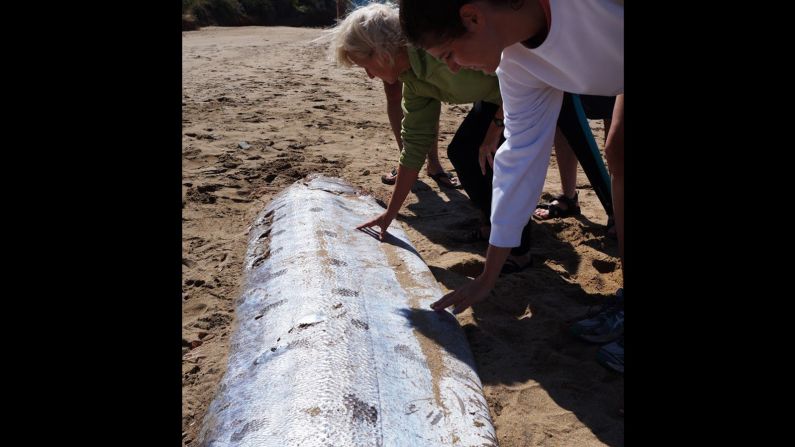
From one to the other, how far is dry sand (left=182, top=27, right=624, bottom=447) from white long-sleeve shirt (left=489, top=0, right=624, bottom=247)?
0.55 m

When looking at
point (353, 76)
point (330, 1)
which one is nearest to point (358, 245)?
point (353, 76)

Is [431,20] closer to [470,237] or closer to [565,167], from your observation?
[470,237]

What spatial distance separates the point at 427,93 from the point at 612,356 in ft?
4.98

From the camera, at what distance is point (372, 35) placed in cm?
325

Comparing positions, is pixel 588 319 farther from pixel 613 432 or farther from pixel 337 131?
pixel 337 131

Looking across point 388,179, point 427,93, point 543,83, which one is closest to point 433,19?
point 543,83

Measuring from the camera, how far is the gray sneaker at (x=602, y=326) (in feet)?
8.90

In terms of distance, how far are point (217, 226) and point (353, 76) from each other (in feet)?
16.1

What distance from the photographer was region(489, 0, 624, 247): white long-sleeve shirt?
1.93 m

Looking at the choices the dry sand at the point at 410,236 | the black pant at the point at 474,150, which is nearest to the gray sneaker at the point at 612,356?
the dry sand at the point at 410,236

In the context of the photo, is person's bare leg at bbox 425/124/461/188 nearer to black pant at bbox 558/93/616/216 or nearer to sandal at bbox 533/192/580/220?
sandal at bbox 533/192/580/220

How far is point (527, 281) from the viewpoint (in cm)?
330

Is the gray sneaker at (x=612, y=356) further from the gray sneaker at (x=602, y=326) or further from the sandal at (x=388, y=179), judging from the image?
the sandal at (x=388, y=179)

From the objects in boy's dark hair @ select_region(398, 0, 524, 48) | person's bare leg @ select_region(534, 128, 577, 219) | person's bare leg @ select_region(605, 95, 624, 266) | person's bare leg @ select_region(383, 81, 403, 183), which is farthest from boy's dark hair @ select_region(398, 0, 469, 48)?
person's bare leg @ select_region(383, 81, 403, 183)
